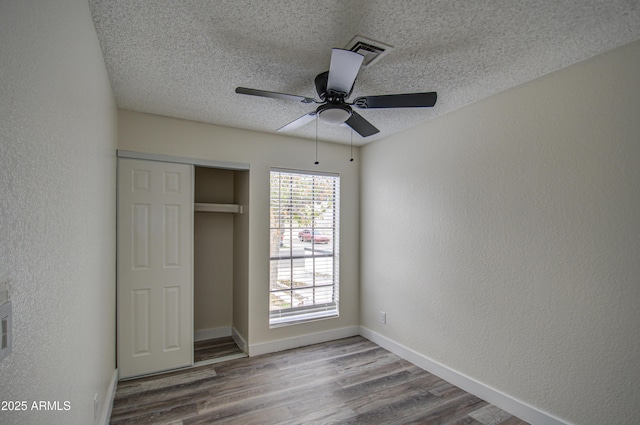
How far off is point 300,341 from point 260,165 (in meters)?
2.19

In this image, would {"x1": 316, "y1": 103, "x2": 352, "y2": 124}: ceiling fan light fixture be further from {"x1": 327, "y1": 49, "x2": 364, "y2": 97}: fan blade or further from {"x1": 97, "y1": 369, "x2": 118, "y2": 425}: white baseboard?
{"x1": 97, "y1": 369, "x2": 118, "y2": 425}: white baseboard

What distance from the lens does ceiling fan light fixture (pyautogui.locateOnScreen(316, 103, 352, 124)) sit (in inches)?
82.5

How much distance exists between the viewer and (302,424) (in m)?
2.32

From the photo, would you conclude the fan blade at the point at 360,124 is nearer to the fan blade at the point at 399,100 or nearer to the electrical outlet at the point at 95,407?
the fan blade at the point at 399,100

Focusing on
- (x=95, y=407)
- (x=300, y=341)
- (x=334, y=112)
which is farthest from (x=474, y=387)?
(x=95, y=407)

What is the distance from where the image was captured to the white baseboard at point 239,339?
3597 mm

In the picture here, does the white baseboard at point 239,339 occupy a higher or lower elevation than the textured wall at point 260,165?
lower

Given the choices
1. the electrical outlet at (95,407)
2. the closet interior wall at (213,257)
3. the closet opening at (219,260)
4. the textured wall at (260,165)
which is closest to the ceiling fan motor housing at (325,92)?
the textured wall at (260,165)

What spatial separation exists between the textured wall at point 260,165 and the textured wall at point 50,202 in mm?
1162

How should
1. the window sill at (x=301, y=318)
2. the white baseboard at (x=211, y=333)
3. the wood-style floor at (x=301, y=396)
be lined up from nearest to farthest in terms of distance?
the wood-style floor at (x=301, y=396) → the window sill at (x=301, y=318) → the white baseboard at (x=211, y=333)

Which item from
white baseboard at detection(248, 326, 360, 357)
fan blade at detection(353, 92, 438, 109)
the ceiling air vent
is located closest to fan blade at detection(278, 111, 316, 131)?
fan blade at detection(353, 92, 438, 109)

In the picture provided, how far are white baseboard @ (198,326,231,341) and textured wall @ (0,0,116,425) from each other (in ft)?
6.54

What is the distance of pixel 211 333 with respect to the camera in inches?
157

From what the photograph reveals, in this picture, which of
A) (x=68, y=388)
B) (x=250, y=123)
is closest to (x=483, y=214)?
(x=250, y=123)
